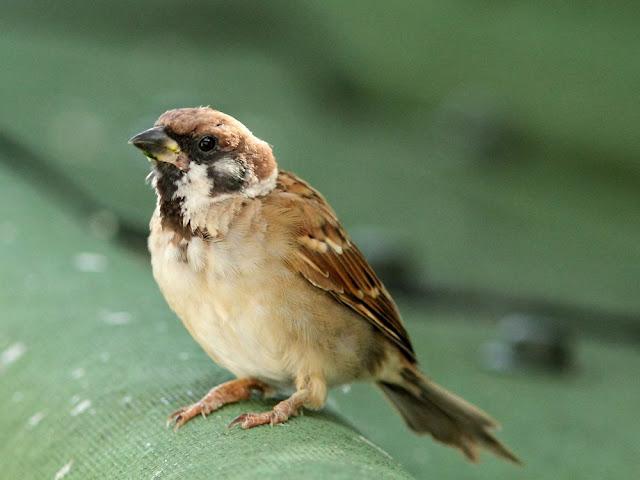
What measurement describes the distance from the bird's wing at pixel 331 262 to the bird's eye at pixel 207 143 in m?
0.13

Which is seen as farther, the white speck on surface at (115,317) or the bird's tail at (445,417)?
the white speck on surface at (115,317)

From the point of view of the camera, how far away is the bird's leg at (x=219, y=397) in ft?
5.16

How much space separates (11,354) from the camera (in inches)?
74.8

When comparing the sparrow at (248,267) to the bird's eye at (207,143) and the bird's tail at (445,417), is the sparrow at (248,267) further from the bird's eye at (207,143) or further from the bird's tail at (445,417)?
the bird's tail at (445,417)

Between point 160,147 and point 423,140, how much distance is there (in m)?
2.22

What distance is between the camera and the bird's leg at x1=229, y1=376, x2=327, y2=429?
1.53m

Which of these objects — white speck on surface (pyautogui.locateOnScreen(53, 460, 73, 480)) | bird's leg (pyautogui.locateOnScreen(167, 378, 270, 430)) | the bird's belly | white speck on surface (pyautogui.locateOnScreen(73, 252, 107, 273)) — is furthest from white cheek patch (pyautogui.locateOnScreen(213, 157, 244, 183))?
white speck on surface (pyautogui.locateOnScreen(73, 252, 107, 273))

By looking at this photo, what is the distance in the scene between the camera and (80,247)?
241 cm

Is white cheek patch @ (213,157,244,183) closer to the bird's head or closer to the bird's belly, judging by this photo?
the bird's head

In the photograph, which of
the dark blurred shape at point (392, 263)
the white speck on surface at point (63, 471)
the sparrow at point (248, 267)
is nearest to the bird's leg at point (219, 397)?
the sparrow at point (248, 267)

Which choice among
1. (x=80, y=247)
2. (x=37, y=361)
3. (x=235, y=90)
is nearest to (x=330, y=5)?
(x=235, y=90)

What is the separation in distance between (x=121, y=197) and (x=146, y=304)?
862 mm

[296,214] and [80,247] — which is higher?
[296,214]

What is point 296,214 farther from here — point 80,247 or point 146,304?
point 80,247
